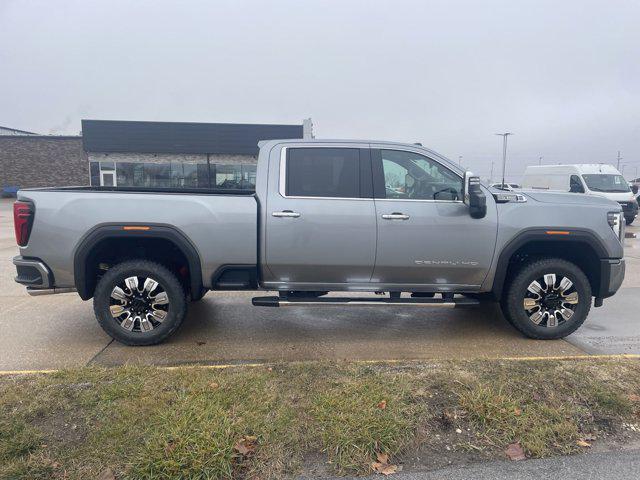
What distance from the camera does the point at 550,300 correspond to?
502cm

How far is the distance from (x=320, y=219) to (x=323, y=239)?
7.6 inches

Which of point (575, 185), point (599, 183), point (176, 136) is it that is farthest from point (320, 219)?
point (176, 136)

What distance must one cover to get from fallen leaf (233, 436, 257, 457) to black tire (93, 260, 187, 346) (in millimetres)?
2083

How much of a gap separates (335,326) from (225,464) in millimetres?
2942

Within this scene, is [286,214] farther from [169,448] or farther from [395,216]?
[169,448]

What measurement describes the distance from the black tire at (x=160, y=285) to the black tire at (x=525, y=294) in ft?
10.7

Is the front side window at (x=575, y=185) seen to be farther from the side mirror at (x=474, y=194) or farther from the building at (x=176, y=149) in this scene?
the building at (x=176, y=149)

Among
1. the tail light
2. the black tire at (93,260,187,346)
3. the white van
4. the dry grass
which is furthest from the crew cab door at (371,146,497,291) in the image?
the white van

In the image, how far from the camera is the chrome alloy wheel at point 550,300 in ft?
16.3

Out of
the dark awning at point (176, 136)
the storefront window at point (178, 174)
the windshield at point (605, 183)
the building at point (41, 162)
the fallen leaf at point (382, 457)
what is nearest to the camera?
the fallen leaf at point (382, 457)

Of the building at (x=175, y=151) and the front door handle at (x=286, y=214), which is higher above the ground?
the building at (x=175, y=151)

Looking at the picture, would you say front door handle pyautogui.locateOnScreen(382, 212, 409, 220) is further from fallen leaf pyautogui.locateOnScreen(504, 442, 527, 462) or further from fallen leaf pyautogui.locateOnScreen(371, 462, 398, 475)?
fallen leaf pyautogui.locateOnScreen(371, 462, 398, 475)

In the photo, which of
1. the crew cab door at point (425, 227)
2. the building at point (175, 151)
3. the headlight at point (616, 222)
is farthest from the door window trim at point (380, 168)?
the building at point (175, 151)

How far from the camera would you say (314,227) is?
470 cm
